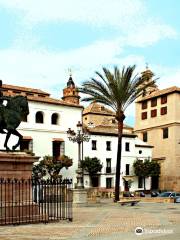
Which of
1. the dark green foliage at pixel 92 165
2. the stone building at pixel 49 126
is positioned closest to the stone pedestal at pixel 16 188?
the stone building at pixel 49 126

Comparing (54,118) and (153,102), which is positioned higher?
(153,102)

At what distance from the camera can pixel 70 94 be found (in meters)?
67.4

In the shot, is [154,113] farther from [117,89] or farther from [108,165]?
[117,89]

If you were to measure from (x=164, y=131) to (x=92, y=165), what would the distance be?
16.7m

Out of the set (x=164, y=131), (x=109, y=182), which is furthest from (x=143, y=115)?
(x=109, y=182)

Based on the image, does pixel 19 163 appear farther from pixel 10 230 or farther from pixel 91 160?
pixel 91 160

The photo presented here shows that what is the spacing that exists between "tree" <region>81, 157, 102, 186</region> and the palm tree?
22.8 metres

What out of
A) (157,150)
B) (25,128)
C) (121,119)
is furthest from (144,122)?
(121,119)

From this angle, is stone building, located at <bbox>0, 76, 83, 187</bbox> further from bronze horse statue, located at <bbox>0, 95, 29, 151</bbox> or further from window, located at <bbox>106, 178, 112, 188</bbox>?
bronze horse statue, located at <bbox>0, 95, 29, 151</bbox>

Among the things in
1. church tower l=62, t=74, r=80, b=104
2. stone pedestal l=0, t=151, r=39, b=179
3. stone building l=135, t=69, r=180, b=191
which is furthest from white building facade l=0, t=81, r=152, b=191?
stone pedestal l=0, t=151, r=39, b=179

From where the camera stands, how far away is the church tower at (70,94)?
66.3 meters

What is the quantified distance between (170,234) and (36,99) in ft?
145

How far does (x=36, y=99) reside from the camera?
55000mm

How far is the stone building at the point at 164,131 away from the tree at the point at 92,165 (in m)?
12.5
